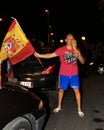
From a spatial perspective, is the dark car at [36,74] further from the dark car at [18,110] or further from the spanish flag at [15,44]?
the dark car at [18,110]

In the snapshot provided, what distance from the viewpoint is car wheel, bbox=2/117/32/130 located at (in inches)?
186

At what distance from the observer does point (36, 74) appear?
9.45 metres

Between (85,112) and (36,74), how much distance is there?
1753mm

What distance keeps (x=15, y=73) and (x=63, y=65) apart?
184cm

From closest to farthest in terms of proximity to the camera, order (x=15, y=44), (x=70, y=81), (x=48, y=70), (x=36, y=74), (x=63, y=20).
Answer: (x=15, y=44) → (x=70, y=81) → (x=36, y=74) → (x=48, y=70) → (x=63, y=20)

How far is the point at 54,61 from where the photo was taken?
10297 mm

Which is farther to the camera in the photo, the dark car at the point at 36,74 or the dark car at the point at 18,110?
the dark car at the point at 36,74

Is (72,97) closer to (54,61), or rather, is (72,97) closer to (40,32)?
(54,61)

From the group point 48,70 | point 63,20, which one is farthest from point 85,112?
point 63,20

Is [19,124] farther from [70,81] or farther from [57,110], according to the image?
[57,110]

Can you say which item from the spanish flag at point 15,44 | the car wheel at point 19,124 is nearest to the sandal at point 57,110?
the spanish flag at point 15,44

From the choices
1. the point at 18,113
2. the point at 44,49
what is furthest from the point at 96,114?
the point at 18,113

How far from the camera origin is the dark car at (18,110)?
15.3ft

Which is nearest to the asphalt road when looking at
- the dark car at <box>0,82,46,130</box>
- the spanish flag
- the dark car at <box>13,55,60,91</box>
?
the dark car at <box>13,55,60,91</box>
